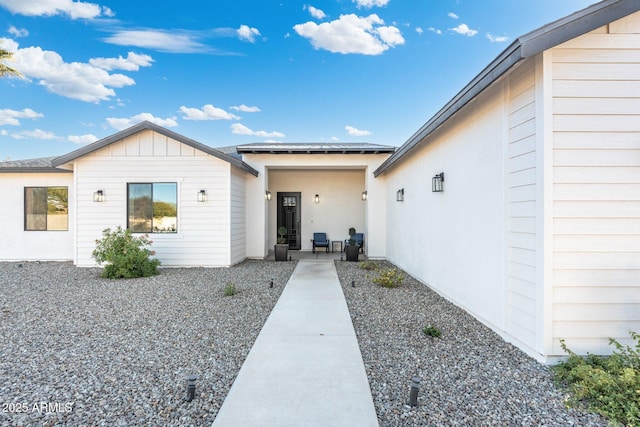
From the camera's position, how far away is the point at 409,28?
428 inches

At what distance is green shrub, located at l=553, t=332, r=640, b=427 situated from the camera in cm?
200

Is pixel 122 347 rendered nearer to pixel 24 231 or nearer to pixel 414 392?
pixel 414 392

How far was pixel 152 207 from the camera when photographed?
8.21m

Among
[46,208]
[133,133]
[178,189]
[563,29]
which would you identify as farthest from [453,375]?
[46,208]

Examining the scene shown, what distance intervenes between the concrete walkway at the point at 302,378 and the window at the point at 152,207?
524 centimetres

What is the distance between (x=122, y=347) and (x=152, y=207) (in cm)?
573

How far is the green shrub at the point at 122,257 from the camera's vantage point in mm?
6918

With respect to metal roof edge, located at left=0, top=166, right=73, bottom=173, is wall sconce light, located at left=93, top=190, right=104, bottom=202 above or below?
below

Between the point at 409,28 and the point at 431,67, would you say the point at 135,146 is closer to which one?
the point at 409,28

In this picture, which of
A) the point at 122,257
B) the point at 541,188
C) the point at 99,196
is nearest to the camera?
the point at 541,188

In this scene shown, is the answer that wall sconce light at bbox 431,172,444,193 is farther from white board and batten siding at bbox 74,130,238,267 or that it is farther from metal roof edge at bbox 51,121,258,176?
white board and batten siding at bbox 74,130,238,267

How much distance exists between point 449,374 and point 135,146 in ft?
29.0

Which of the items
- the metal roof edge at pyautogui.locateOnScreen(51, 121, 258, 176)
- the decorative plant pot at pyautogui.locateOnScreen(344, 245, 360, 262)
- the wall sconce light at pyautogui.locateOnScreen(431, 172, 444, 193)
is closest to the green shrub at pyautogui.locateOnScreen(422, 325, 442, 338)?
the wall sconce light at pyautogui.locateOnScreen(431, 172, 444, 193)

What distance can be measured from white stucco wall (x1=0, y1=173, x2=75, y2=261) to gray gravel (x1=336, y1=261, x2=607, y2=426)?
10174 millimetres
